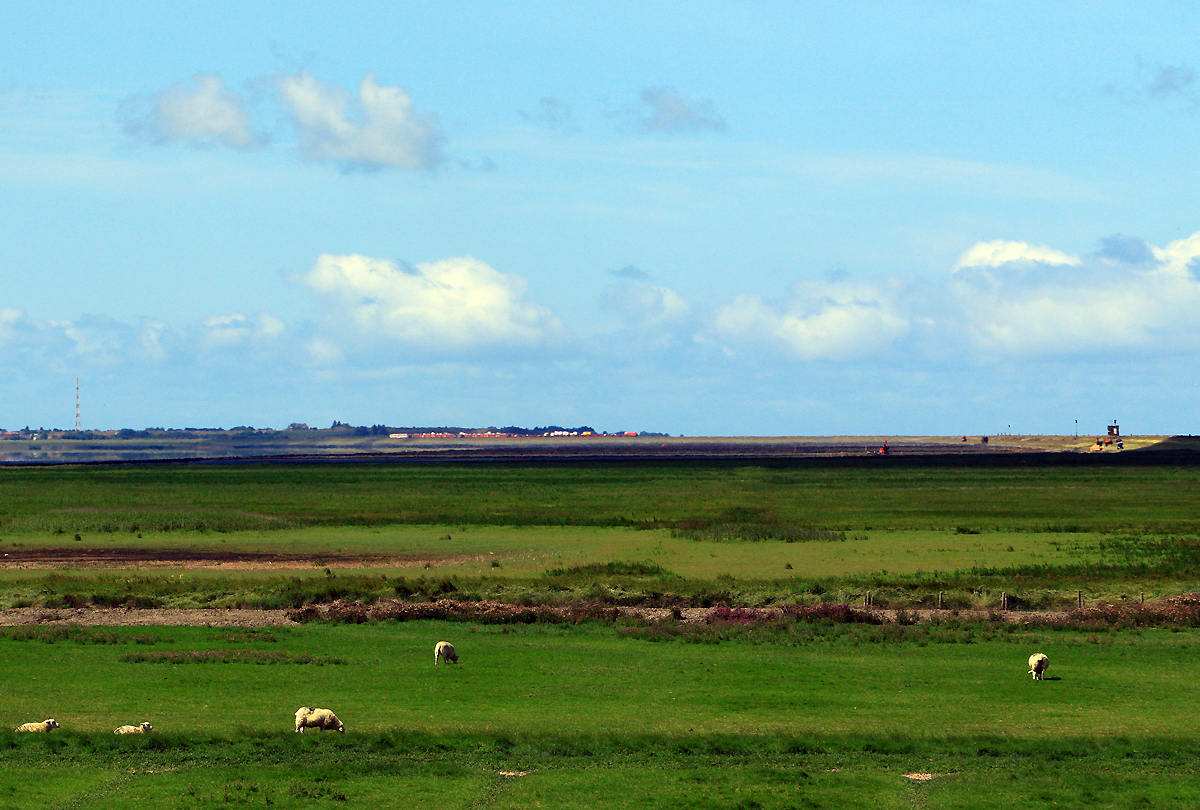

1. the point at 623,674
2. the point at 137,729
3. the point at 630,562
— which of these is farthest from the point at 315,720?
the point at 630,562

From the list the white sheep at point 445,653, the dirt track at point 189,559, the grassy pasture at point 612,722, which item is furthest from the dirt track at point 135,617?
Answer: the dirt track at point 189,559

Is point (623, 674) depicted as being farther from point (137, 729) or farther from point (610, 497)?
point (610, 497)

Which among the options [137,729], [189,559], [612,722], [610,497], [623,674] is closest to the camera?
[137,729]

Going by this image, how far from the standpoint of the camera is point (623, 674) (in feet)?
115

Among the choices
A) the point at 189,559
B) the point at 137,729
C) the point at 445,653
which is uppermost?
the point at 137,729

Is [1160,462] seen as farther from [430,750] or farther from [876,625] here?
[430,750]

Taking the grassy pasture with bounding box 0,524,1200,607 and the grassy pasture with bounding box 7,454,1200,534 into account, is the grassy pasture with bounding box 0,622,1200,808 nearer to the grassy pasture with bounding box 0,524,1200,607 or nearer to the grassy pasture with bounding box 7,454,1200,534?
the grassy pasture with bounding box 0,524,1200,607

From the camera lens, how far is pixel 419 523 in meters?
90.6

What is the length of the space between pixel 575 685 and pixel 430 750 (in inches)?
344

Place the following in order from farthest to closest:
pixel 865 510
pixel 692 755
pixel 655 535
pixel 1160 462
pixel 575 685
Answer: pixel 1160 462 → pixel 865 510 → pixel 655 535 → pixel 575 685 → pixel 692 755

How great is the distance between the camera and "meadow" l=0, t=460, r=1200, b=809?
74.3 feet

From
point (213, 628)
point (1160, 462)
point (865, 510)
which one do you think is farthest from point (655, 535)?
point (1160, 462)

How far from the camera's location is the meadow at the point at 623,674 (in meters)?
22.6

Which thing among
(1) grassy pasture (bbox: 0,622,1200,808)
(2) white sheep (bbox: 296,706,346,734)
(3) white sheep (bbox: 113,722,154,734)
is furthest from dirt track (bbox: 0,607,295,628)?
(2) white sheep (bbox: 296,706,346,734)
